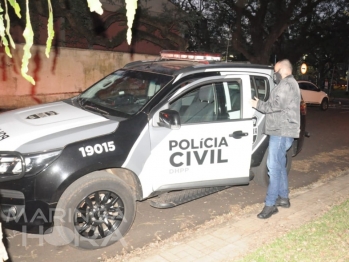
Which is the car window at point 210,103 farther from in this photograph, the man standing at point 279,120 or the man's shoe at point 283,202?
the man's shoe at point 283,202

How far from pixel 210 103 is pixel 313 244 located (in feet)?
6.49

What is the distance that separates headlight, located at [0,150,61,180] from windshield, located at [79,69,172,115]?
1.06 metres

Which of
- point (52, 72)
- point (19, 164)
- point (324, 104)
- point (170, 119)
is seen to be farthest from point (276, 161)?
point (324, 104)

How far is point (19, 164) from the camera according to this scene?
3352 mm

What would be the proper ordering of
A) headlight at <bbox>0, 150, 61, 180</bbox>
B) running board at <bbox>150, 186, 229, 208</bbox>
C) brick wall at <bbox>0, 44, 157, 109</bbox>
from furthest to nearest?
1. brick wall at <bbox>0, 44, 157, 109</bbox>
2. running board at <bbox>150, 186, 229, 208</bbox>
3. headlight at <bbox>0, 150, 61, 180</bbox>

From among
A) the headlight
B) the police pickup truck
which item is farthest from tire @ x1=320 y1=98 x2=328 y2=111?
the headlight

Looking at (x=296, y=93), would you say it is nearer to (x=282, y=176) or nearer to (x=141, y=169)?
(x=282, y=176)

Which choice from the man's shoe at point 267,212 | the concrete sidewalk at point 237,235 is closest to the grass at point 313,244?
the concrete sidewalk at point 237,235

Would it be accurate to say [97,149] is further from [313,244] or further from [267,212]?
[313,244]

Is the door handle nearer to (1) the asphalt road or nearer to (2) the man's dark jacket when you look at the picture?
(2) the man's dark jacket

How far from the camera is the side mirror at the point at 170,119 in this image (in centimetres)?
391

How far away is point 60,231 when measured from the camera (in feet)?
11.8

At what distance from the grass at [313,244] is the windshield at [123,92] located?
6.73ft

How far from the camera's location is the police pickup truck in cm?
343
